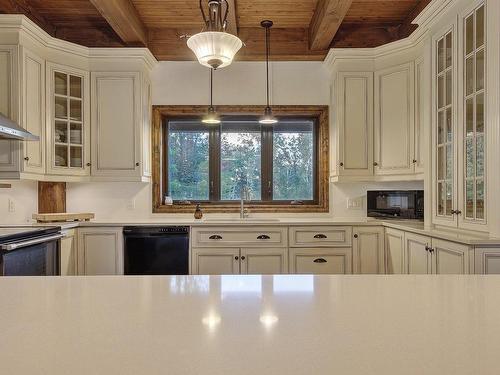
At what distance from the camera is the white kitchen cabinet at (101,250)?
3125mm

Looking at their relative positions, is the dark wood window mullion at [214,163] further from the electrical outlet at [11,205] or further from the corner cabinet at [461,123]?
the corner cabinet at [461,123]

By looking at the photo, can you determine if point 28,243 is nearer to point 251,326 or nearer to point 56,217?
point 56,217

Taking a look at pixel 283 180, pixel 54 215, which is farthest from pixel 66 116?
pixel 283 180

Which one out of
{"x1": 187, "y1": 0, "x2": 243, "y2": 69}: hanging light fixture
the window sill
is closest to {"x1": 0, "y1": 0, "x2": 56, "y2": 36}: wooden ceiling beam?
the window sill

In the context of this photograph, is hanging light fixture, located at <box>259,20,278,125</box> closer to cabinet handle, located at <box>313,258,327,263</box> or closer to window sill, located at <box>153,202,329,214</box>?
window sill, located at <box>153,202,329,214</box>

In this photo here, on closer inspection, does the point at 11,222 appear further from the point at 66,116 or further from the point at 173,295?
the point at 173,295

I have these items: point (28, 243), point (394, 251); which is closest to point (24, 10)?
point (28, 243)

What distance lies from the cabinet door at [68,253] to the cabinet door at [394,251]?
274 centimetres

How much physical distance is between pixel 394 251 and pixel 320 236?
625 millimetres

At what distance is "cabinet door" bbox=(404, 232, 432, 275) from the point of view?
2.41m

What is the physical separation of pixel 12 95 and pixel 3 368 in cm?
297

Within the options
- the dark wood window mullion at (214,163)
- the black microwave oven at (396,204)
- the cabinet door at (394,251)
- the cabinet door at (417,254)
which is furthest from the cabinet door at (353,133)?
the dark wood window mullion at (214,163)

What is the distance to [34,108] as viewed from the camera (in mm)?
2961

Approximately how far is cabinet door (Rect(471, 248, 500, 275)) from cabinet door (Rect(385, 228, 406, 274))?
35.7 inches
